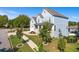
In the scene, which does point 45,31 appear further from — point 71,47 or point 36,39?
point 71,47

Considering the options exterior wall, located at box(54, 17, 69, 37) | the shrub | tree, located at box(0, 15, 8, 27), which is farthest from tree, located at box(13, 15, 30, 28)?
the shrub

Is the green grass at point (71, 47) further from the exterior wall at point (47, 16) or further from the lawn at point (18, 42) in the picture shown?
the lawn at point (18, 42)

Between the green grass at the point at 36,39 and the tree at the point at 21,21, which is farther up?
the tree at the point at 21,21

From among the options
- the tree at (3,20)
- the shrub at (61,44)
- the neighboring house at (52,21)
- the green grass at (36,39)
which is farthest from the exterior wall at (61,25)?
the tree at (3,20)

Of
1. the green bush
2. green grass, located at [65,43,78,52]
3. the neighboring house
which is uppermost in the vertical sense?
the neighboring house

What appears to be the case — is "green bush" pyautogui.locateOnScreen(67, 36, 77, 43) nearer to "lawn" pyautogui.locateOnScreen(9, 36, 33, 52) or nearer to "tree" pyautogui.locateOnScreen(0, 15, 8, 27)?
"lawn" pyautogui.locateOnScreen(9, 36, 33, 52)

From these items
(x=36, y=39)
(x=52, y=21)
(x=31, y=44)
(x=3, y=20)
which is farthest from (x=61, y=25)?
(x=3, y=20)
